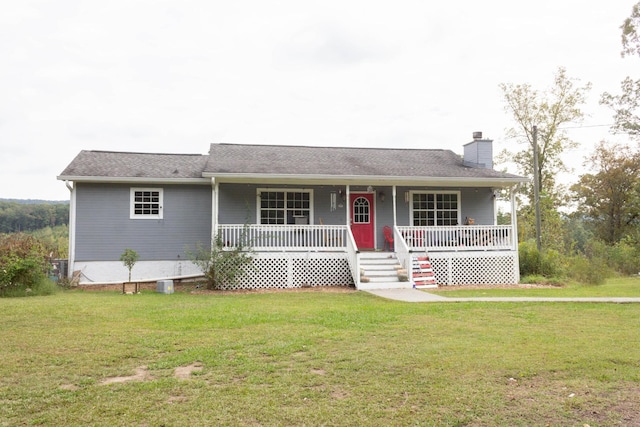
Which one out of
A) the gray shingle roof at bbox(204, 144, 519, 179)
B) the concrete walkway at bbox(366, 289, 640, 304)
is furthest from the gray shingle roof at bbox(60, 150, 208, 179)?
the concrete walkway at bbox(366, 289, 640, 304)

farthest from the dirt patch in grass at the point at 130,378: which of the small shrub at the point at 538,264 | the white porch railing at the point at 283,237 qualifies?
the small shrub at the point at 538,264

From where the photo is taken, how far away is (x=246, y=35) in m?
16.1

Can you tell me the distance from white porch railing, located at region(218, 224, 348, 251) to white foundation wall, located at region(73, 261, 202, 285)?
8.06 feet

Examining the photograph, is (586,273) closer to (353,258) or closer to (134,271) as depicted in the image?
(353,258)

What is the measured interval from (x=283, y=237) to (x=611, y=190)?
88.3 ft

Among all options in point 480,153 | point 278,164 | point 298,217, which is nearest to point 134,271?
point 298,217

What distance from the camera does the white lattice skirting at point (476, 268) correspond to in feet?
49.8

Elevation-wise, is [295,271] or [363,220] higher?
[363,220]

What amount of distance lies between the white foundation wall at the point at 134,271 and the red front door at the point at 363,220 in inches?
218

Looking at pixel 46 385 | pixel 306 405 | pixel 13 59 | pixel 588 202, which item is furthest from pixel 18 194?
pixel 588 202

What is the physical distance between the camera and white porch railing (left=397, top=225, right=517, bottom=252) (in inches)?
600

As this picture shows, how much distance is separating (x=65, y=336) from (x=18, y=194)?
87.6 feet

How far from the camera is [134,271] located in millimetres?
15922

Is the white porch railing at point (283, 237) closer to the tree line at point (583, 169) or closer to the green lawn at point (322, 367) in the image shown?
the green lawn at point (322, 367)
